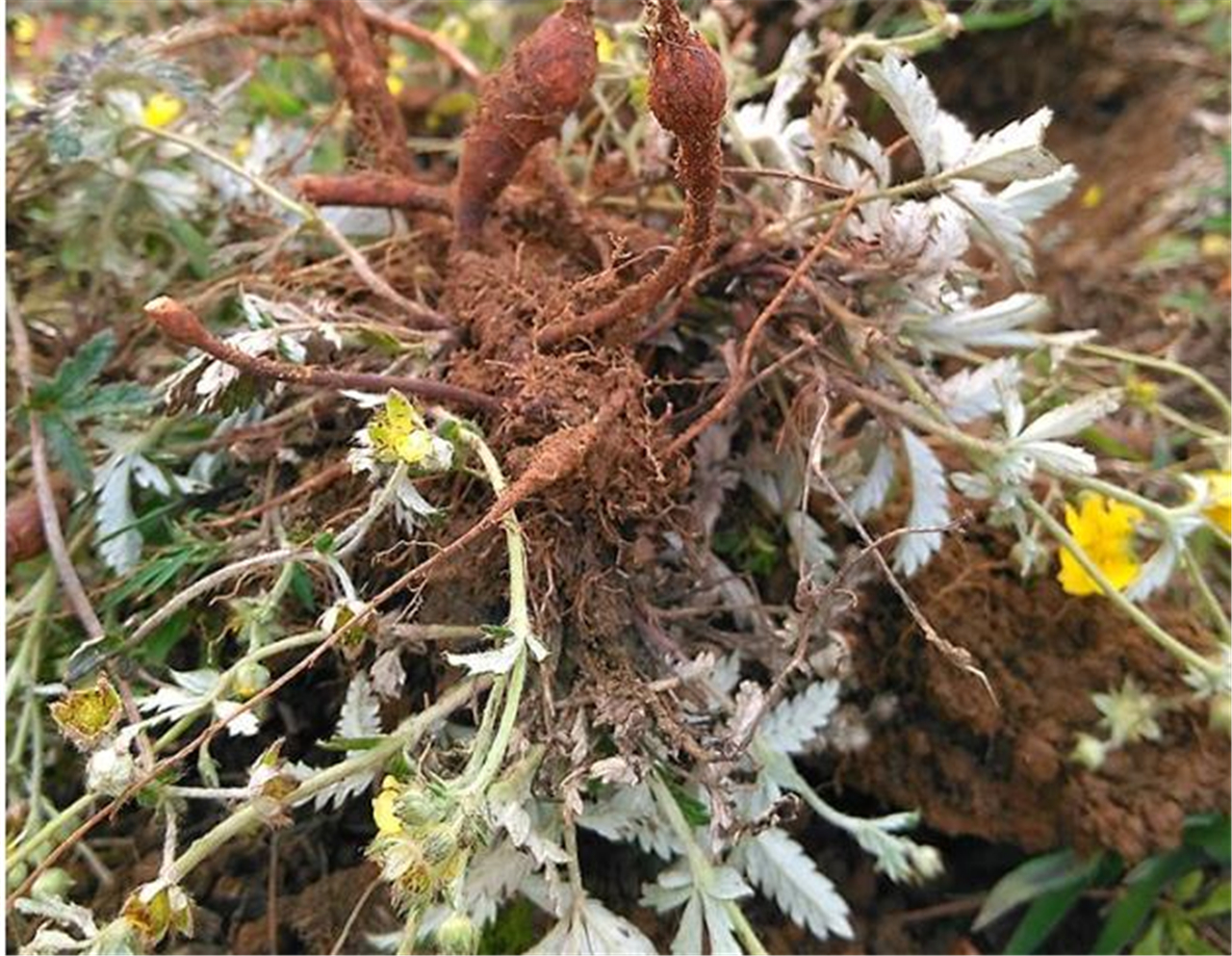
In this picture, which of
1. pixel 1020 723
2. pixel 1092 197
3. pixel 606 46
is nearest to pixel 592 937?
pixel 1020 723

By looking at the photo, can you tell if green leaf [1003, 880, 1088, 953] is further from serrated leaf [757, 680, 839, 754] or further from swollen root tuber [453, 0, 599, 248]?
swollen root tuber [453, 0, 599, 248]

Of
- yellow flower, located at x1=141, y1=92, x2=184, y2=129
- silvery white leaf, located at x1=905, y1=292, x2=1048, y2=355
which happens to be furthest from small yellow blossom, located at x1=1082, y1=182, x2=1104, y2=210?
yellow flower, located at x1=141, y1=92, x2=184, y2=129

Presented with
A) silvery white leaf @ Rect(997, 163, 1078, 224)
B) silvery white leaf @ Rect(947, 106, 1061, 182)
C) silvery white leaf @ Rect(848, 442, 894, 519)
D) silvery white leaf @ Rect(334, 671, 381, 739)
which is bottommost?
silvery white leaf @ Rect(334, 671, 381, 739)

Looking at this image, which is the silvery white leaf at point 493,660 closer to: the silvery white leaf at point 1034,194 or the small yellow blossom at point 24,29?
the silvery white leaf at point 1034,194

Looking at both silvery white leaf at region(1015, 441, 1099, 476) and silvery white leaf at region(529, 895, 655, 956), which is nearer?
silvery white leaf at region(529, 895, 655, 956)

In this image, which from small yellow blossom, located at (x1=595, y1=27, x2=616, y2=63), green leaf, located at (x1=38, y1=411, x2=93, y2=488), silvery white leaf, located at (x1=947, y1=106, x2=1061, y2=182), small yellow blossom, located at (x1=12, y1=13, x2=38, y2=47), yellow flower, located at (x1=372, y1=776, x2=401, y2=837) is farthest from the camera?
small yellow blossom, located at (x1=12, y1=13, x2=38, y2=47)

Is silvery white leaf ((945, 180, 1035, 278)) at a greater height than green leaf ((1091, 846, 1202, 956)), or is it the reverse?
silvery white leaf ((945, 180, 1035, 278))
